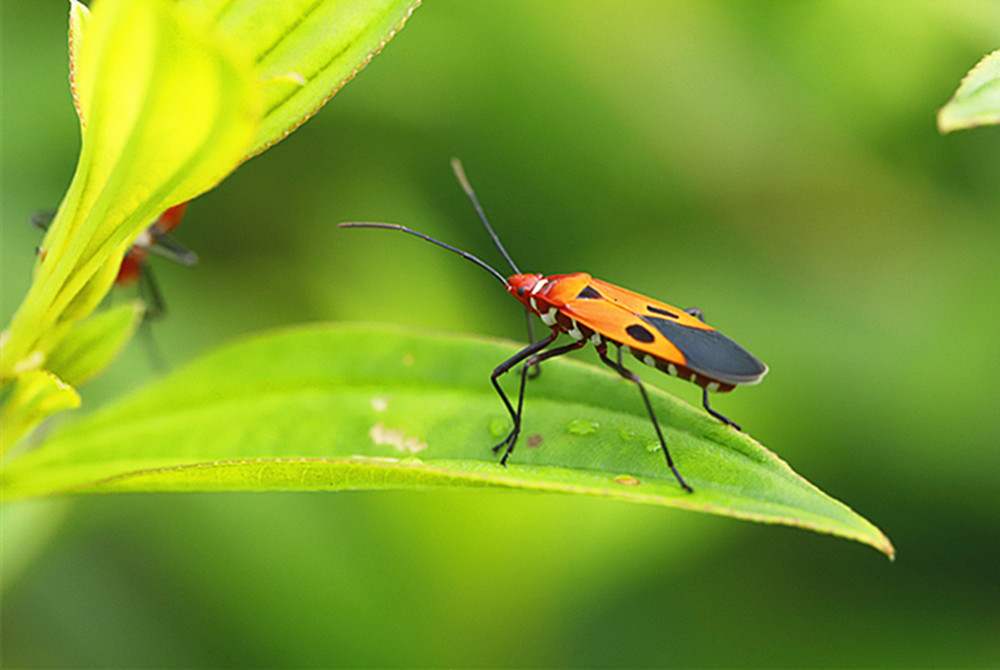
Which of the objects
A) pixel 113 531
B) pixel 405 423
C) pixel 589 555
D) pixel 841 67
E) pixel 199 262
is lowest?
pixel 589 555

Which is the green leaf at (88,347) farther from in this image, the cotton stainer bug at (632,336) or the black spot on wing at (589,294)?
the black spot on wing at (589,294)

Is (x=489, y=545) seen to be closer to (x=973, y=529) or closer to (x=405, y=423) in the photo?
(x=405, y=423)

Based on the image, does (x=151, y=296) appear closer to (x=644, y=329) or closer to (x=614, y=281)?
(x=614, y=281)

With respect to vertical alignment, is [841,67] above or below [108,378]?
above

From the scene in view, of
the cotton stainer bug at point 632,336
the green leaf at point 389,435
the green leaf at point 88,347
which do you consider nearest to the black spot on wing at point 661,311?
the cotton stainer bug at point 632,336

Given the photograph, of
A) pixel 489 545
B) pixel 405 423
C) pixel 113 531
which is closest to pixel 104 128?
pixel 405 423

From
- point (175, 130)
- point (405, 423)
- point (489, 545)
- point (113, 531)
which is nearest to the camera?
Result: point (175, 130)

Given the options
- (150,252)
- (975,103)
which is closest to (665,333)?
(975,103)

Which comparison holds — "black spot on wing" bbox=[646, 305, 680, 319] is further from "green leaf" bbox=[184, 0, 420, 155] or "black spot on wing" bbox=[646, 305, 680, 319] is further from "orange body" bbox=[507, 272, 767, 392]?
"green leaf" bbox=[184, 0, 420, 155]
